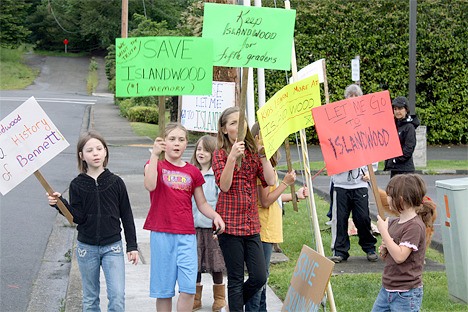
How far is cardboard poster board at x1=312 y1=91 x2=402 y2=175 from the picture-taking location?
5363mm

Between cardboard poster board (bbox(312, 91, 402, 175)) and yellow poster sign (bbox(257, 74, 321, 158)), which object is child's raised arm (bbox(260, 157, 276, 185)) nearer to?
yellow poster sign (bbox(257, 74, 321, 158))

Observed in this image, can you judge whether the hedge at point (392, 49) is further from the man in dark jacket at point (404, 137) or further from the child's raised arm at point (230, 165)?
the child's raised arm at point (230, 165)

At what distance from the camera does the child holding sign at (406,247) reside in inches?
195

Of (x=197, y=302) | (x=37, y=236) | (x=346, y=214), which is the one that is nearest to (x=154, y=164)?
(x=197, y=302)

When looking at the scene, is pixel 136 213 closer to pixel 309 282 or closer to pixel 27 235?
Result: pixel 27 235

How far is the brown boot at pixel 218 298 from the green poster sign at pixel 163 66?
189cm

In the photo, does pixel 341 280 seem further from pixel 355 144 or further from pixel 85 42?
pixel 85 42

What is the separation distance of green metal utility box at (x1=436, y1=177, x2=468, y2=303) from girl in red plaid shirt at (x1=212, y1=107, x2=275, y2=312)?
6.17 feet

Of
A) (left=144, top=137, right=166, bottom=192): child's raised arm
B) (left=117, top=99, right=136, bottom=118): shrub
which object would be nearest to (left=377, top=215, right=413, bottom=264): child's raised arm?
(left=144, top=137, right=166, bottom=192): child's raised arm

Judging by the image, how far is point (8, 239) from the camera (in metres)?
9.73

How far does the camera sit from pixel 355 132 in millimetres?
5398

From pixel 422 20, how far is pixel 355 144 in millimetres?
18135

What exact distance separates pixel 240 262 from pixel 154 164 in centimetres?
97

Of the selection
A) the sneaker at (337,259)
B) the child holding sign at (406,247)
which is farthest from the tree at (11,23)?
the child holding sign at (406,247)
